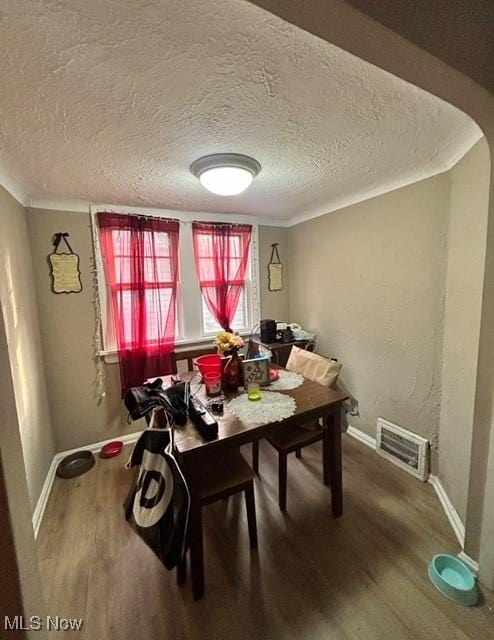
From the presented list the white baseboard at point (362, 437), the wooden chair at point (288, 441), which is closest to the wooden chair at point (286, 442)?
the wooden chair at point (288, 441)

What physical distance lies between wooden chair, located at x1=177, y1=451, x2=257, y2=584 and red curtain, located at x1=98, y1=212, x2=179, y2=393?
1086 mm

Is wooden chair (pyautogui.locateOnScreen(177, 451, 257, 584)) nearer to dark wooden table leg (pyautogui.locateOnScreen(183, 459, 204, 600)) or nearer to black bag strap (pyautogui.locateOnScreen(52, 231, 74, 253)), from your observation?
Result: dark wooden table leg (pyautogui.locateOnScreen(183, 459, 204, 600))

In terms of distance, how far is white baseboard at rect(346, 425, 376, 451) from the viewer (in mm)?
2404

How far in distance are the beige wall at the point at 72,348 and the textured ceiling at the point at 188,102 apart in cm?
33

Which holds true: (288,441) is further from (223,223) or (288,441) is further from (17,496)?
(223,223)

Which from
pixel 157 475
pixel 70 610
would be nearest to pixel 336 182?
pixel 157 475

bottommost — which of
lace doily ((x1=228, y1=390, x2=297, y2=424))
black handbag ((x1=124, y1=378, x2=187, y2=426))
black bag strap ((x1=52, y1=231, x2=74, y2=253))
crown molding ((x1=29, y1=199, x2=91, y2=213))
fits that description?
lace doily ((x1=228, y1=390, x2=297, y2=424))

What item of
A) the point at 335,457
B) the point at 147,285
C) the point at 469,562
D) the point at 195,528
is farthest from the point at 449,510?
the point at 147,285

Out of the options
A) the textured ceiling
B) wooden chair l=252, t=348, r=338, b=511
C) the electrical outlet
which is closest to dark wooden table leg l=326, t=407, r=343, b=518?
wooden chair l=252, t=348, r=338, b=511

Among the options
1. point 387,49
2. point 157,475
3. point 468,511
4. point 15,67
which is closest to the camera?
point 387,49

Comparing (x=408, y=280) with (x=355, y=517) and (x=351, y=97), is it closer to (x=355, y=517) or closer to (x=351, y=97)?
(x=351, y=97)

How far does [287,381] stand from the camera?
1928 millimetres

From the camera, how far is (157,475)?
1243 millimetres

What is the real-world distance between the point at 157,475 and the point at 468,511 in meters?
1.49
